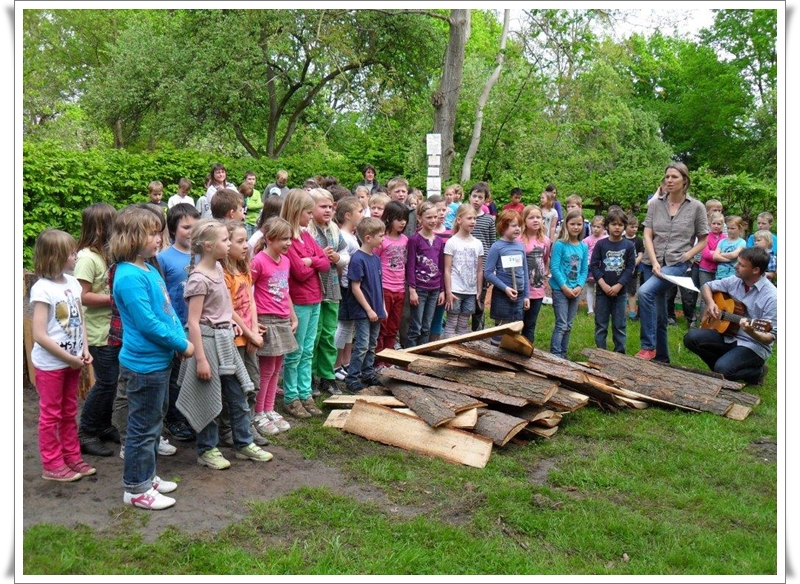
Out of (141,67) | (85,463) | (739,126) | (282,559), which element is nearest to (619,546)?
(282,559)

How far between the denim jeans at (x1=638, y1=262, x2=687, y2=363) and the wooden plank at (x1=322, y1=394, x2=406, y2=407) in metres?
3.72

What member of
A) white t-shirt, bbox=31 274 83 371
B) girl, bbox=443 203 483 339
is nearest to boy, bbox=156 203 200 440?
white t-shirt, bbox=31 274 83 371

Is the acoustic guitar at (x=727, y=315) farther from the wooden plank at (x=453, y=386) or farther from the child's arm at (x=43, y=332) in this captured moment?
the child's arm at (x=43, y=332)

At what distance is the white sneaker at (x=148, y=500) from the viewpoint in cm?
421

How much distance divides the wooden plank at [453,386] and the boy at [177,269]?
6.28 feet

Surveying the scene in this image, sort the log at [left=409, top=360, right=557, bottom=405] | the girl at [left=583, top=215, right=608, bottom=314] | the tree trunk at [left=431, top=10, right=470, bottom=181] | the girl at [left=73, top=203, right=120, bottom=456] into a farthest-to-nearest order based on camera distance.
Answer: the tree trunk at [left=431, top=10, right=470, bottom=181] → the girl at [left=583, top=215, right=608, bottom=314] → the log at [left=409, top=360, right=557, bottom=405] → the girl at [left=73, top=203, right=120, bottom=456]

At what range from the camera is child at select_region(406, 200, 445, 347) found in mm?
7598

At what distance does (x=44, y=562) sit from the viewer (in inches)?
139

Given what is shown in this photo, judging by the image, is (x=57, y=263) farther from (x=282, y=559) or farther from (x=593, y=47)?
(x=593, y=47)

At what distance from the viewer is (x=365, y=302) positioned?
22.1 feet

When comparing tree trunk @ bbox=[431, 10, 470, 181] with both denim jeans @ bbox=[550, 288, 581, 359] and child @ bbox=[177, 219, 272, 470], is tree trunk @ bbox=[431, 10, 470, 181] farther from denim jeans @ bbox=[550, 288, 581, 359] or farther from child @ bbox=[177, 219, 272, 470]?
child @ bbox=[177, 219, 272, 470]

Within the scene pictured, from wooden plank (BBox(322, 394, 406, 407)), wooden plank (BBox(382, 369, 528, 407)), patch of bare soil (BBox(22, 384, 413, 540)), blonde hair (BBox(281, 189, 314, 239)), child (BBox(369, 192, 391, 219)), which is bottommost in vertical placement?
patch of bare soil (BBox(22, 384, 413, 540))

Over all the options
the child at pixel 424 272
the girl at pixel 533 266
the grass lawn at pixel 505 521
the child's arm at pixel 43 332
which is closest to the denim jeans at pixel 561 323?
the girl at pixel 533 266

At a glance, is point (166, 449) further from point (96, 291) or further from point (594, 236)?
point (594, 236)
